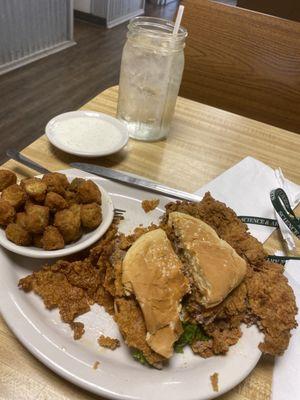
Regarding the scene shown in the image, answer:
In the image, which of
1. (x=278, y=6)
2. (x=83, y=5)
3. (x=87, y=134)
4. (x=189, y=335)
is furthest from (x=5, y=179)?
(x=83, y=5)

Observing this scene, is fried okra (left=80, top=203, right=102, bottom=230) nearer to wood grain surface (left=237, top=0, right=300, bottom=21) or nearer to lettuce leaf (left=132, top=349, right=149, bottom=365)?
lettuce leaf (left=132, top=349, right=149, bottom=365)

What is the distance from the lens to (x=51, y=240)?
777 millimetres

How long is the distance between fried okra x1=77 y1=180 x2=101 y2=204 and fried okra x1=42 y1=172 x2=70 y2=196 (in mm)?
36

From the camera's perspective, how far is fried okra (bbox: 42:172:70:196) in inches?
33.5

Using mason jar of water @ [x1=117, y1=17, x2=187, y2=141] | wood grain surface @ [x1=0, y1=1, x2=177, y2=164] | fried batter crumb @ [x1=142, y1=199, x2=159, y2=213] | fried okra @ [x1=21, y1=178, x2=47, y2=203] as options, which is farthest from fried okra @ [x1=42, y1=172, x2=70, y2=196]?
wood grain surface @ [x1=0, y1=1, x2=177, y2=164]

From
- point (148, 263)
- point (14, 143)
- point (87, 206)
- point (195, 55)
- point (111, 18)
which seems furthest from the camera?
point (111, 18)

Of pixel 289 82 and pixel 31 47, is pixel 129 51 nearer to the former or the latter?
pixel 289 82

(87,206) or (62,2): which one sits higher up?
(87,206)

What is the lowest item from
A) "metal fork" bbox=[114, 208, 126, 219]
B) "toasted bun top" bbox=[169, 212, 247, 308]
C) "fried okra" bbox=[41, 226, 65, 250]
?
"metal fork" bbox=[114, 208, 126, 219]

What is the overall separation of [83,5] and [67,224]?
491 centimetres

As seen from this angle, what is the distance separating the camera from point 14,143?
8.65ft

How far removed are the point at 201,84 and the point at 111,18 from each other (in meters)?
3.67

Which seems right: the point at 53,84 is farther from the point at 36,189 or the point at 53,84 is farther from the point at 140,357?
the point at 140,357

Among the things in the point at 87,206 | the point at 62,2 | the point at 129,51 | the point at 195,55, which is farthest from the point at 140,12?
the point at 87,206
